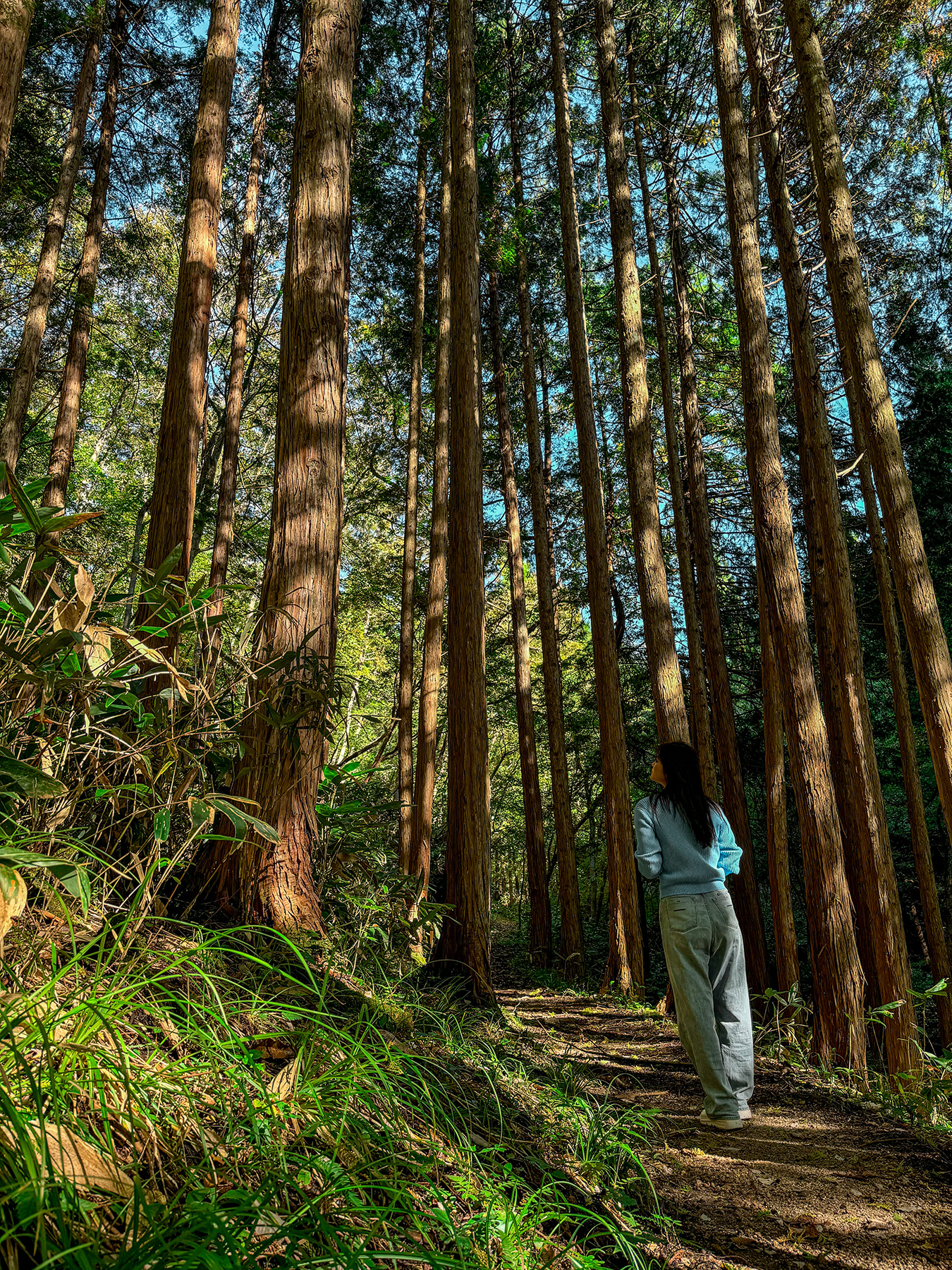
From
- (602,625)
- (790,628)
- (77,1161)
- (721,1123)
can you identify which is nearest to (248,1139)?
(77,1161)

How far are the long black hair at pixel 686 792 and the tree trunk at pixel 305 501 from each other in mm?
1856

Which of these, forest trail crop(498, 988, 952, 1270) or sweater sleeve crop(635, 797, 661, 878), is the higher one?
sweater sleeve crop(635, 797, 661, 878)

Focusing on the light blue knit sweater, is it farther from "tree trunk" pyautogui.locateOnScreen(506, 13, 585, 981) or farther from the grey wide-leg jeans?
"tree trunk" pyautogui.locateOnScreen(506, 13, 585, 981)

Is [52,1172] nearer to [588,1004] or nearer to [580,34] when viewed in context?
[588,1004]

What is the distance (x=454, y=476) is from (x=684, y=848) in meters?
2.80

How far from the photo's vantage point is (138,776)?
94.3 inches

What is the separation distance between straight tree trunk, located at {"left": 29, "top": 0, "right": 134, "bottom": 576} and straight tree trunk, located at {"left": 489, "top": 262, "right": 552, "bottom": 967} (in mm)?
5656

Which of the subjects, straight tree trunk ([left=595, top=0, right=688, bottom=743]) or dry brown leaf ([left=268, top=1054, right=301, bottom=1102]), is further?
straight tree trunk ([left=595, top=0, right=688, bottom=743])

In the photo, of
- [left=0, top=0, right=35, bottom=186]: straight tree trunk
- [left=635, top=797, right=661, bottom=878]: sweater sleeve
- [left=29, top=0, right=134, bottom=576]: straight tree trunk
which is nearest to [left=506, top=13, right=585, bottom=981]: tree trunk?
[left=29, top=0, right=134, bottom=576]: straight tree trunk

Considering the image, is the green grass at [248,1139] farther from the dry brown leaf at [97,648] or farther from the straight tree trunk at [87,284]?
the straight tree trunk at [87,284]

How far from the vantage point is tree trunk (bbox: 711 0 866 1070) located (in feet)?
15.4

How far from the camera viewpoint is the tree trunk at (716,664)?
973cm

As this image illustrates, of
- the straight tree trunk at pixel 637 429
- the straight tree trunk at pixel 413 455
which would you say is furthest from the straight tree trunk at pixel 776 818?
the straight tree trunk at pixel 413 455

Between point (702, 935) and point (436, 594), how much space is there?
561cm
